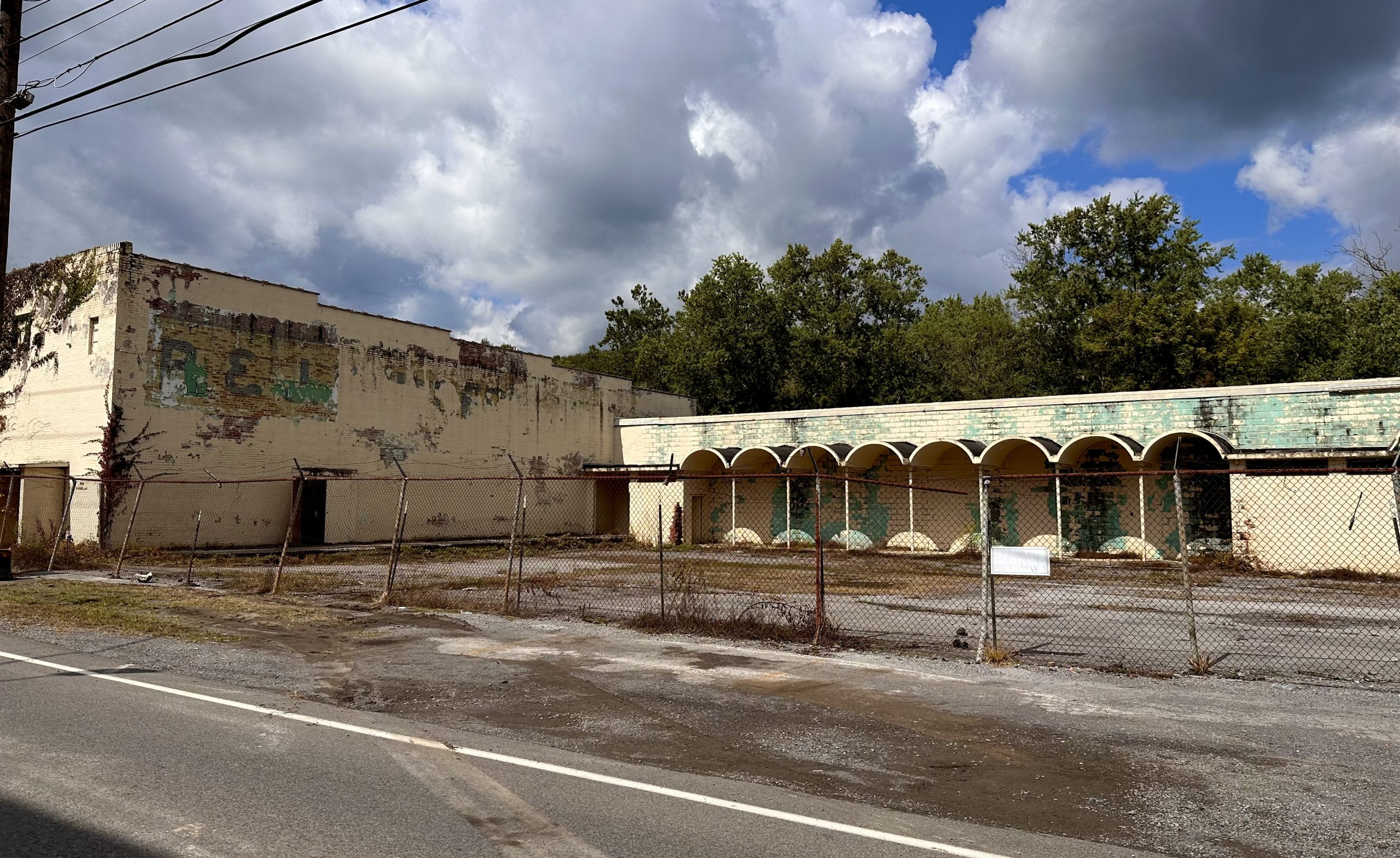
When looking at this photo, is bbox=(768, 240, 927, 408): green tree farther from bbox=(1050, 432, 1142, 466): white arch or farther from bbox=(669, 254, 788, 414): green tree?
bbox=(1050, 432, 1142, 466): white arch

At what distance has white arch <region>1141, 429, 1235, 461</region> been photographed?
2450 cm

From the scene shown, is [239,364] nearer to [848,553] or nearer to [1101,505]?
[848,553]

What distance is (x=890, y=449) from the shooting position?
30172 mm

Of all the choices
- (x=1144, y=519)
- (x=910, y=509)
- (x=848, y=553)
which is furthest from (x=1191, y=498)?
(x=848, y=553)

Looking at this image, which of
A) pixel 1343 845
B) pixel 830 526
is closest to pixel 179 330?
pixel 830 526

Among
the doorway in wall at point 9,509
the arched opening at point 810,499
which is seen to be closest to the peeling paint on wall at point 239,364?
the doorway in wall at point 9,509

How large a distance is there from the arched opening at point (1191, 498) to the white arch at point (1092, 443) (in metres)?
0.40

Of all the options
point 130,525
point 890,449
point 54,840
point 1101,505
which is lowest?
point 54,840

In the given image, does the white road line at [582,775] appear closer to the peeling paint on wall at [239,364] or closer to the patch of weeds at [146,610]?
the patch of weeds at [146,610]

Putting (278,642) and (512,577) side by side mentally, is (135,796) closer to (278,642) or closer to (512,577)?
(278,642)

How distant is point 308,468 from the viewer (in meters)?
28.8

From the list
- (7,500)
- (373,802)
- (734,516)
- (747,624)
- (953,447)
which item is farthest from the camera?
(734,516)

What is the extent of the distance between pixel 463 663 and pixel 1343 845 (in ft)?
26.1

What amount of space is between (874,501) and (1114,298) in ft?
69.2
